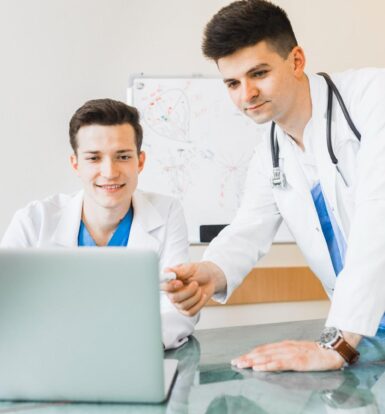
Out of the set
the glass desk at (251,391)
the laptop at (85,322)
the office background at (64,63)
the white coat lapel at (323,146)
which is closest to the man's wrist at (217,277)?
the glass desk at (251,391)

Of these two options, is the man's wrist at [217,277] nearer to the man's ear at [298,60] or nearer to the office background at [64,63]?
the man's ear at [298,60]

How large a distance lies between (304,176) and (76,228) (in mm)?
700

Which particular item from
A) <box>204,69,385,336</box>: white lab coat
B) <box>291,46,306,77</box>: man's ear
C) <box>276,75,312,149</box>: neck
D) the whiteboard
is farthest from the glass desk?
the whiteboard

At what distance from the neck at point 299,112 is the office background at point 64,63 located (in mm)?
1189

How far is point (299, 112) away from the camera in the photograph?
1439mm

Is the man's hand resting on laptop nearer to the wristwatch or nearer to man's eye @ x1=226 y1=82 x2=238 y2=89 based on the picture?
the wristwatch

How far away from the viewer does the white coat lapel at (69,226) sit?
1.66 metres

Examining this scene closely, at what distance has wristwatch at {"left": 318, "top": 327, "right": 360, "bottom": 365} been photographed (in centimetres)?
102

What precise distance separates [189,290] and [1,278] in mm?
460

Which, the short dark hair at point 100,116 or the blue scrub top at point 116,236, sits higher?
the short dark hair at point 100,116

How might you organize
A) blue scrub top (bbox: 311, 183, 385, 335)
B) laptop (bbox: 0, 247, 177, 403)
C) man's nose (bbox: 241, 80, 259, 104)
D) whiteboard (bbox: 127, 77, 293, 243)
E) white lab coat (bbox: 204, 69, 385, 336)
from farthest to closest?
1. whiteboard (bbox: 127, 77, 293, 243)
2. blue scrub top (bbox: 311, 183, 385, 335)
3. man's nose (bbox: 241, 80, 259, 104)
4. white lab coat (bbox: 204, 69, 385, 336)
5. laptop (bbox: 0, 247, 177, 403)

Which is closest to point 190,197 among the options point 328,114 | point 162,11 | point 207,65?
point 207,65

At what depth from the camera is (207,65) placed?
2.59 metres

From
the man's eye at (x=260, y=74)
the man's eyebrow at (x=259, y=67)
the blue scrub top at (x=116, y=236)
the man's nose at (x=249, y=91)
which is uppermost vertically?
the man's eyebrow at (x=259, y=67)
